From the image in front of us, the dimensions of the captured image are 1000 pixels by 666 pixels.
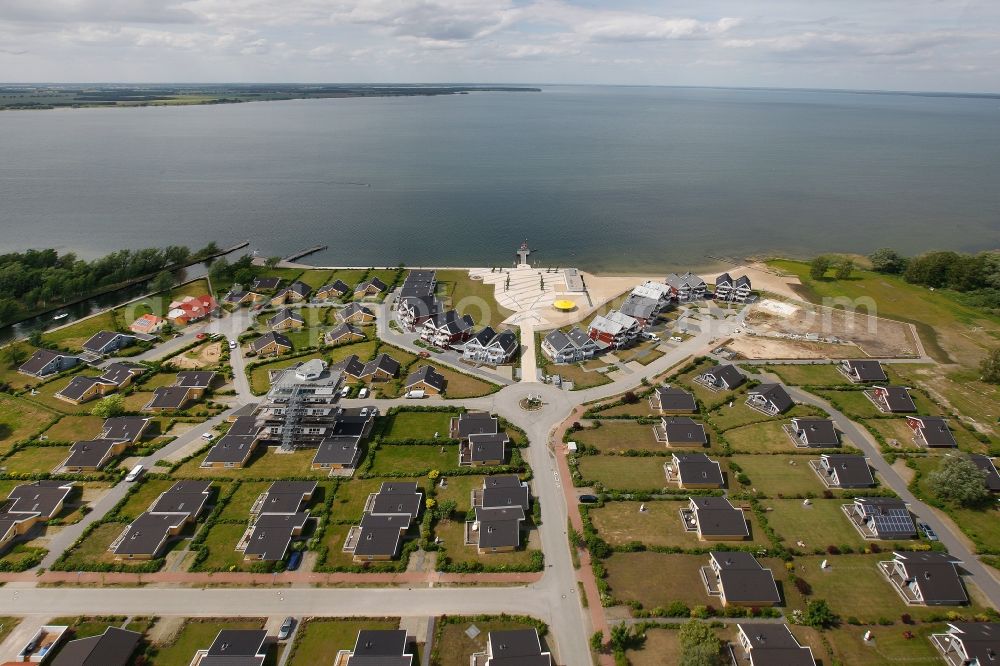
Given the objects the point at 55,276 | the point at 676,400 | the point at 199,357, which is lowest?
the point at 676,400

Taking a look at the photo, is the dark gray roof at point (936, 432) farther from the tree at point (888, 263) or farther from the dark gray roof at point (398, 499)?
the tree at point (888, 263)

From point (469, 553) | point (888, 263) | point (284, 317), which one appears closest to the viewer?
point (469, 553)

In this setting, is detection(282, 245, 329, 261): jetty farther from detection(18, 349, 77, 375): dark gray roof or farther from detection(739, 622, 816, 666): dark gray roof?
detection(739, 622, 816, 666): dark gray roof

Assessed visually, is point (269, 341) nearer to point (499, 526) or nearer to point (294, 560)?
point (294, 560)

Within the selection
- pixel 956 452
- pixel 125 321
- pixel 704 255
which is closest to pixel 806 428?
pixel 956 452

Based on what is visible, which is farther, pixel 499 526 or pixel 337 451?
pixel 337 451

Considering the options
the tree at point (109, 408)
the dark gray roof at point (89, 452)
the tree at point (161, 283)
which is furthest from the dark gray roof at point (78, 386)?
the tree at point (161, 283)

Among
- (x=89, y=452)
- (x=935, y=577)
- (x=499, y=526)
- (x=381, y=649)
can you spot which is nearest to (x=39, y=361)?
(x=89, y=452)

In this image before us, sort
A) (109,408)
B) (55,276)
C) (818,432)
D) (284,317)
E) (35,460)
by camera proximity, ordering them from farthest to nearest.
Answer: (55,276) < (284,317) < (109,408) < (818,432) < (35,460)
